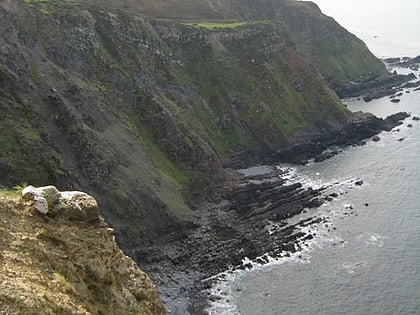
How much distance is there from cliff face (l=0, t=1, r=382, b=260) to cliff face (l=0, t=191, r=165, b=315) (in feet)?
158

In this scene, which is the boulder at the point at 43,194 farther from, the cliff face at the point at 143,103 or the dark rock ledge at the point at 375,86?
the dark rock ledge at the point at 375,86

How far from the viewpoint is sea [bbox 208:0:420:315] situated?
212 feet

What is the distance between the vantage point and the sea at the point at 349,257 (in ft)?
212

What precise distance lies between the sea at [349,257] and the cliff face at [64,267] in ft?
146

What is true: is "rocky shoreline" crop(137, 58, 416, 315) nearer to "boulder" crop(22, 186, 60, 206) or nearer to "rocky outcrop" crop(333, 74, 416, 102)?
"boulder" crop(22, 186, 60, 206)

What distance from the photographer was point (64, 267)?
19422mm

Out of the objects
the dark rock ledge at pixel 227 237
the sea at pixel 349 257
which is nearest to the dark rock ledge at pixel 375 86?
the sea at pixel 349 257

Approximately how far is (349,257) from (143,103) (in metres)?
48.1

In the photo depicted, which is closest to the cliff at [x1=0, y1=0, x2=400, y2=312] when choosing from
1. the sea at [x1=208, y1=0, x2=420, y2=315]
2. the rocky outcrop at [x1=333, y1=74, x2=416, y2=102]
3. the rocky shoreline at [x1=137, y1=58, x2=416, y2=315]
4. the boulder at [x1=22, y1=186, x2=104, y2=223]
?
the rocky shoreline at [x1=137, y1=58, x2=416, y2=315]

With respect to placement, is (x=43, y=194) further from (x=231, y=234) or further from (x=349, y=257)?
(x=349, y=257)

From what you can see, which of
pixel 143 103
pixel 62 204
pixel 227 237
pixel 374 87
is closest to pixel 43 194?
pixel 62 204

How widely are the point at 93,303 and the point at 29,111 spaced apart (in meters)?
61.7

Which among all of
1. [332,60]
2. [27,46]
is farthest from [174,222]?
[332,60]

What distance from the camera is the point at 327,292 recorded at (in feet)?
220
